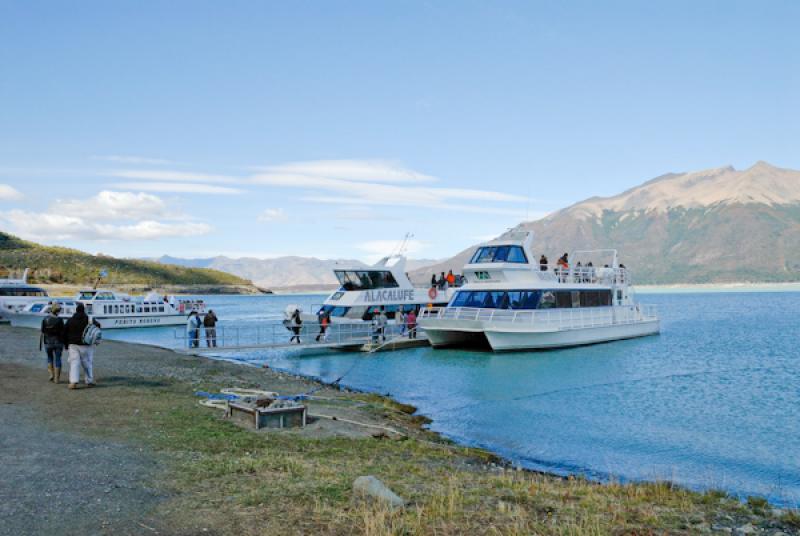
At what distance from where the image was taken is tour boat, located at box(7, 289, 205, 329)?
150 ft

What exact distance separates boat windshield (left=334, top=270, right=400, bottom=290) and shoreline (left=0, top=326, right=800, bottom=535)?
22.3m

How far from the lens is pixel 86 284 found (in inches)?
5118

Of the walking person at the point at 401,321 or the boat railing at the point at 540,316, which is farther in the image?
the walking person at the point at 401,321

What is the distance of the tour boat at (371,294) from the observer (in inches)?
1480

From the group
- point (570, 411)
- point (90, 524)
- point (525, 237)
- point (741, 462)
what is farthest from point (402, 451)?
point (525, 237)

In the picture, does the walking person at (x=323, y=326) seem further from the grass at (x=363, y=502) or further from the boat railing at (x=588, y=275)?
the grass at (x=363, y=502)

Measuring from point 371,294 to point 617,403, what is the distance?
18.8 m

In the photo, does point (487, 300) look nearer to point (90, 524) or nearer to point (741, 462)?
point (741, 462)

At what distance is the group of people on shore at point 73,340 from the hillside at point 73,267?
10440cm

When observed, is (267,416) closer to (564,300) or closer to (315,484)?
(315,484)

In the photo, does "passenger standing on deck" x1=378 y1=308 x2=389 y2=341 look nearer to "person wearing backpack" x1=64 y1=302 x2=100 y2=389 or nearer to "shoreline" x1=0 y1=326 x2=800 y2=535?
"shoreline" x1=0 y1=326 x2=800 y2=535

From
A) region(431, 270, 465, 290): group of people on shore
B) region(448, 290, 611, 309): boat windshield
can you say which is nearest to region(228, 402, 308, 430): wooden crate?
region(448, 290, 611, 309): boat windshield

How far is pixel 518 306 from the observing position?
3428 cm

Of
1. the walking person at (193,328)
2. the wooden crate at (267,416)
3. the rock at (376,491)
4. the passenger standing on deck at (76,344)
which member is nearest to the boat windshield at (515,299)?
the walking person at (193,328)
